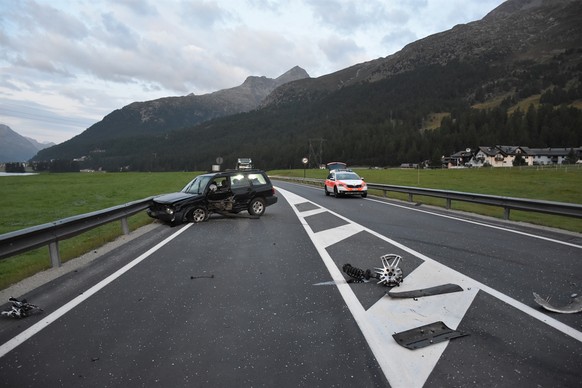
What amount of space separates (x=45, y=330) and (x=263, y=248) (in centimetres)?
439

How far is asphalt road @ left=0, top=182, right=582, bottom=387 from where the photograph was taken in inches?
117

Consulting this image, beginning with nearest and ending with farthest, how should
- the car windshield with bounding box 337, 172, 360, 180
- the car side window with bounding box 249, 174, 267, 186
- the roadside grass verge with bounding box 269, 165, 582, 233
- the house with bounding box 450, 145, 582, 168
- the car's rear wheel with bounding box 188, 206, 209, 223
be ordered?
the car's rear wheel with bounding box 188, 206, 209, 223 < the car side window with bounding box 249, 174, 267, 186 < the roadside grass verge with bounding box 269, 165, 582, 233 < the car windshield with bounding box 337, 172, 360, 180 < the house with bounding box 450, 145, 582, 168

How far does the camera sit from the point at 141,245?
8.52m

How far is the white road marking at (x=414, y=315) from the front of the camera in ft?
9.93

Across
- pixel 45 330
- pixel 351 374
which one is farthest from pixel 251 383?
pixel 45 330

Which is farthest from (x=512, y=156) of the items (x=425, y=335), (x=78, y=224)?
(x=425, y=335)

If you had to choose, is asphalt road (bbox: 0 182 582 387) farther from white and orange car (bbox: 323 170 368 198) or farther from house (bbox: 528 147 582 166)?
house (bbox: 528 147 582 166)

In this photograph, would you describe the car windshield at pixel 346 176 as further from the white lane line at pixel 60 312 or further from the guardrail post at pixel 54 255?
the guardrail post at pixel 54 255

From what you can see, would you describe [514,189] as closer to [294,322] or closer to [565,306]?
[565,306]

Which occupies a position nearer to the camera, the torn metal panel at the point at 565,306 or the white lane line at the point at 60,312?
the white lane line at the point at 60,312

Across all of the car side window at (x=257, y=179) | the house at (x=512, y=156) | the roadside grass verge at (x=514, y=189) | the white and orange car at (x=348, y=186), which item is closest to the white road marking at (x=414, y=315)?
the car side window at (x=257, y=179)

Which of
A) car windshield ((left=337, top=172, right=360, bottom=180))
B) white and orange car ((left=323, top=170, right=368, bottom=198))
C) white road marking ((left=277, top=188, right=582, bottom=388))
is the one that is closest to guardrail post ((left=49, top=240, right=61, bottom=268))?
white road marking ((left=277, top=188, right=582, bottom=388))

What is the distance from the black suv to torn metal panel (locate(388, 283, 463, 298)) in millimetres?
8169

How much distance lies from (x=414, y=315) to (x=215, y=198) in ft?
30.6
